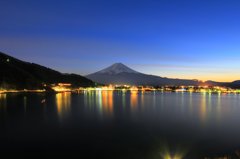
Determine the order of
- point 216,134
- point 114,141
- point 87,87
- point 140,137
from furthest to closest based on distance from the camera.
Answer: point 87,87, point 216,134, point 140,137, point 114,141

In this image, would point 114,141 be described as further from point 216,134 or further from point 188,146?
point 216,134

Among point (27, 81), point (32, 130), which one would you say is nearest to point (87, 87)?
point (27, 81)

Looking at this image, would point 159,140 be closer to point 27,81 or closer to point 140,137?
point 140,137

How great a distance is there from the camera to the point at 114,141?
18.2m

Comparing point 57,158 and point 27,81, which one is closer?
point 57,158

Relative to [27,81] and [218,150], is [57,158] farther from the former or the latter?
[27,81]

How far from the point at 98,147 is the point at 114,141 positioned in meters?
2.15

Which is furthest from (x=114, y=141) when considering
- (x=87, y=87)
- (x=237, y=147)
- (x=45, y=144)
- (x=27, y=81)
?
(x=87, y=87)

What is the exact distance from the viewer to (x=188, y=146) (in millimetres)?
16734

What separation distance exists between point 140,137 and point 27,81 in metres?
109

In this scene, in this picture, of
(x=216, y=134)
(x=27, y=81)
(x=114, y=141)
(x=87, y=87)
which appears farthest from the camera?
(x=87, y=87)

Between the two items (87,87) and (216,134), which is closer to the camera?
(216,134)

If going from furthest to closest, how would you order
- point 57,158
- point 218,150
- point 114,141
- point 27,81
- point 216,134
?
point 27,81 < point 216,134 < point 114,141 < point 218,150 < point 57,158

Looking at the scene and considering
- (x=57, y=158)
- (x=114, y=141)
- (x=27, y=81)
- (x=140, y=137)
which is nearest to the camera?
(x=57, y=158)
